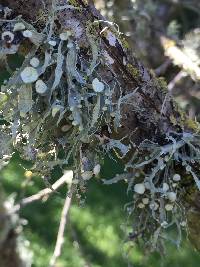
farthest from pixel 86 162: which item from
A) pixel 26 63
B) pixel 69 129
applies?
pixel 26 63

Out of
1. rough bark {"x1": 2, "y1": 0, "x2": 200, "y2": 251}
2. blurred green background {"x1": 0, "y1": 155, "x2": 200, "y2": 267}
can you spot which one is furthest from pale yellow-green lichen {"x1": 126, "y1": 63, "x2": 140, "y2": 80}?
blurred green background {"x1": 0, "y1": 155, "x2": 200, "y2": 267}

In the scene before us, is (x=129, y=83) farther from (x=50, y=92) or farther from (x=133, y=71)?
(x=50, y=92)

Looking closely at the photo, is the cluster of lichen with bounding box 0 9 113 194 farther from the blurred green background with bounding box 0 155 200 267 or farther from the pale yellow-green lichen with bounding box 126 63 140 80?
Result: the blurred green background with bounding box 0 155 200 267

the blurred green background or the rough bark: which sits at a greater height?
the rough bark

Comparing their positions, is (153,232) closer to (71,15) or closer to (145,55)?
(71,15)

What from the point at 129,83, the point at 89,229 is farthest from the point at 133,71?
the point at 89,229

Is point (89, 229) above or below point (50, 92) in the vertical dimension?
below

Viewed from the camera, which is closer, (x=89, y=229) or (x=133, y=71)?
(x=133, y=71)

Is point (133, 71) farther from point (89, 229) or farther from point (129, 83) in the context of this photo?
point (89, 229)
